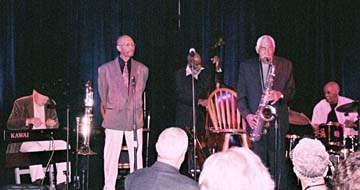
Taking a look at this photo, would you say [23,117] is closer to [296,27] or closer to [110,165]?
[110,165]

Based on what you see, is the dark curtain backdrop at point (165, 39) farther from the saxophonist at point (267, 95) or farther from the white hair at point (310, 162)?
the white hair at point (310, 162)

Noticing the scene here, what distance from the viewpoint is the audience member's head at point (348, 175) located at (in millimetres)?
2623

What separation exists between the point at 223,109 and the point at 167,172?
4.41 meters

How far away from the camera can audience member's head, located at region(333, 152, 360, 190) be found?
8.61 ft

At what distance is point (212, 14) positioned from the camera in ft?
35.2

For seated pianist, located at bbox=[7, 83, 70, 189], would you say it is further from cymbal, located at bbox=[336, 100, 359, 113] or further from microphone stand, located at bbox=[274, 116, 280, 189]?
cymbal, located at bbox=[336, 100, 359, 113]

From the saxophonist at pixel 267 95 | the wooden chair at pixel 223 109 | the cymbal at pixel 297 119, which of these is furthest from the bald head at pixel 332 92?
the saxophonist at pixel 267 95

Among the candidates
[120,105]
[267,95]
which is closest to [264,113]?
[267,95]

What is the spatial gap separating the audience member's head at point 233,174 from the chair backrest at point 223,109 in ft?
18.9

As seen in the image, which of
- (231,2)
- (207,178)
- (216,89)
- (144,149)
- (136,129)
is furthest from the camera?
(231,2)

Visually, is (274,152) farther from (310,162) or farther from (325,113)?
(310,162)

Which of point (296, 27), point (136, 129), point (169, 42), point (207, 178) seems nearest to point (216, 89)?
point (136, 129)

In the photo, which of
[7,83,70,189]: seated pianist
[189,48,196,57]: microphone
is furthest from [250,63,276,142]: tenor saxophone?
[7,83,70,189]: seated pianist

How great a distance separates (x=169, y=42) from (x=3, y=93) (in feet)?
8.35
